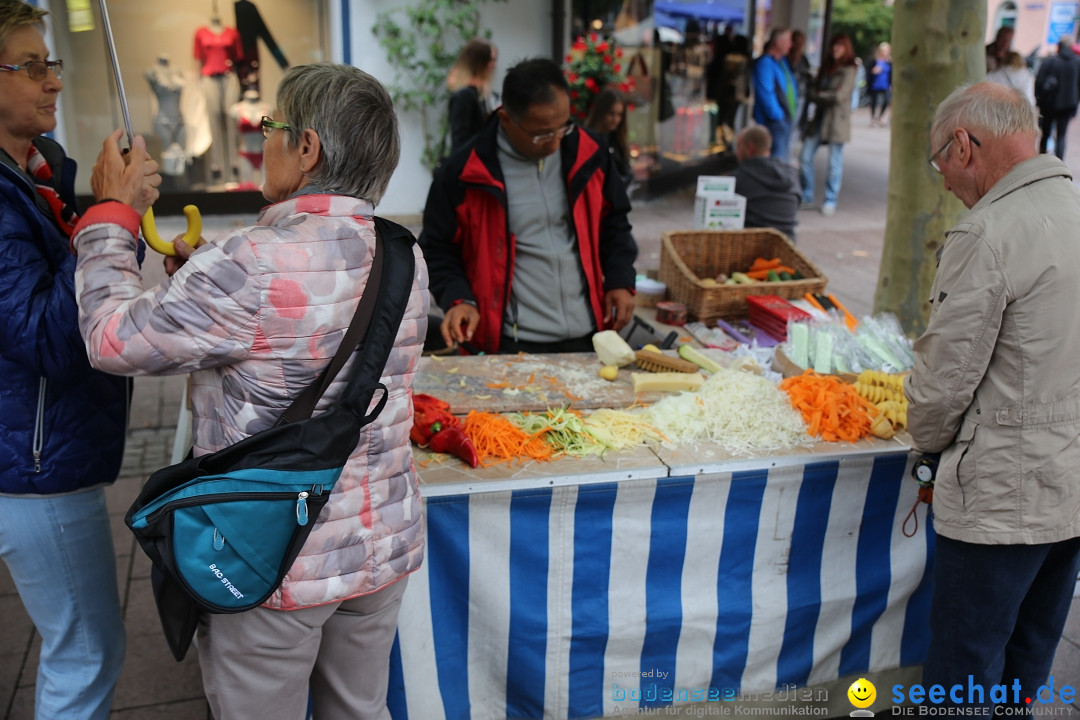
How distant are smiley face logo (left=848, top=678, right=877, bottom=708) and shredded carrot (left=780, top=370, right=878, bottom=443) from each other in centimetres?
88

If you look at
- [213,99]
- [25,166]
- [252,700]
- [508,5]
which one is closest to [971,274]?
[252,700]

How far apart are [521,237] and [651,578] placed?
4.73 feet

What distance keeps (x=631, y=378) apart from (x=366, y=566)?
62.2 inches

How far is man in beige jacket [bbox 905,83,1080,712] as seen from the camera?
2.14m

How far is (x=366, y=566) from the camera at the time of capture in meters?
1.88

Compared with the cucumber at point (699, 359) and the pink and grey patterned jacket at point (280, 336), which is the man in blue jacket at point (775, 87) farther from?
the pink and grey patterned jacket at point (280, 336)

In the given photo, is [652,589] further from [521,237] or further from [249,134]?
[249,134]

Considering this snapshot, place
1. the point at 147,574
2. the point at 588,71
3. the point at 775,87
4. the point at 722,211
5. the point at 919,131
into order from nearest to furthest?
the point at 147,574, the point at 919,131, the point at 722,211, the point at 588,71, the point at 775,87

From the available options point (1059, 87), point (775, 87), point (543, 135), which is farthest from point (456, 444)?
point (1059, 87)

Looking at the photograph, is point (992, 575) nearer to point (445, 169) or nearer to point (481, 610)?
point (481, 610)

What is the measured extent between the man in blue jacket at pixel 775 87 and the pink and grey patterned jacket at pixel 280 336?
365 inches

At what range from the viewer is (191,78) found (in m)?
9.27

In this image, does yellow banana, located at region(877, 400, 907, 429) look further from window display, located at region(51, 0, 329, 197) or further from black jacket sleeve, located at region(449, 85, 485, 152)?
window display, located at region(51, 0, 329, 197)

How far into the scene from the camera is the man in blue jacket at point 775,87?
1025 cm
